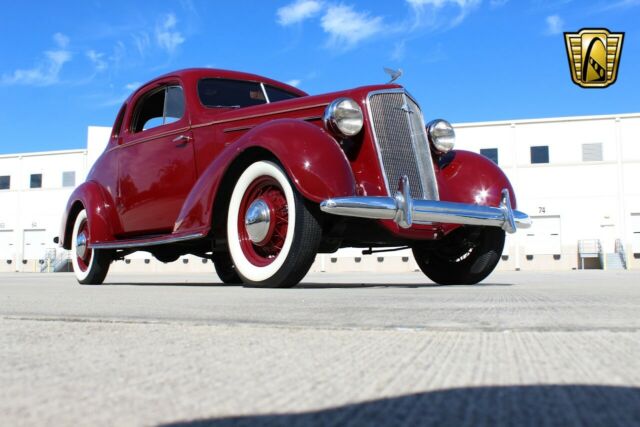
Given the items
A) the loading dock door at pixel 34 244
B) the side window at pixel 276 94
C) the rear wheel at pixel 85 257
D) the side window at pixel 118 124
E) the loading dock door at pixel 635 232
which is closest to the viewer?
the side window at pixel 276 94

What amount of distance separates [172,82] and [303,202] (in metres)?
2.55

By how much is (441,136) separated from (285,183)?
68.7 inches

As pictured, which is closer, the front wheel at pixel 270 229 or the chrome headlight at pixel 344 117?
the front wheel at pixel 270 229

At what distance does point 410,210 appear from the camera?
412 centimetres

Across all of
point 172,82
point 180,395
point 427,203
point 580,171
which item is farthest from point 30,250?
point 180,395

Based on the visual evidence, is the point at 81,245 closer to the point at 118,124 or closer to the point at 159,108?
the point at 118,124

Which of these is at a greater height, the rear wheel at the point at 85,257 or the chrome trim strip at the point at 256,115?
the chrome trim strip at the point at 256,115

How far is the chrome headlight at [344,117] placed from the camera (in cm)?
449

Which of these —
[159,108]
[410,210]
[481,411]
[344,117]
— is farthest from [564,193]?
[481,411]

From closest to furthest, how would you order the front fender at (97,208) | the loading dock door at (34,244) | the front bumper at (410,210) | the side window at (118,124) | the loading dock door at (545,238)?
the front bumper at (410,210), the front fender at (97,208), the side window at (118,124), the loading dock door at (545,238), the loading dock door at (34,244)

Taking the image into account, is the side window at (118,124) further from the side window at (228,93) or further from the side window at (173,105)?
the side window at (228,93)

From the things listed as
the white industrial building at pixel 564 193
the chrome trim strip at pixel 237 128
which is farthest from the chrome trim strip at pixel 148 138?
the white industrial building at pixel 564 193

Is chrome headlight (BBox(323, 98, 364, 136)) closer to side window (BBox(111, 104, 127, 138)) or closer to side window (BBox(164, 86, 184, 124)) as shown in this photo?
side window (BBox(164, 86, 184, 124))

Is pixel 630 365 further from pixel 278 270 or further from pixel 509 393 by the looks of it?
pixel 278 270
